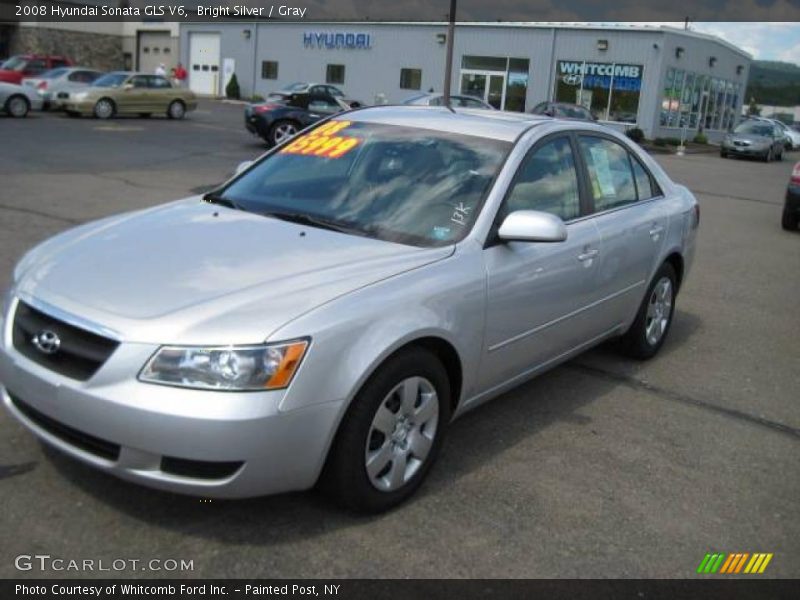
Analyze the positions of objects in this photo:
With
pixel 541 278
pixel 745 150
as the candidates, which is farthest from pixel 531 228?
pixel 745 150

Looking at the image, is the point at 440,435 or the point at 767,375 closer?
the point at 440,435

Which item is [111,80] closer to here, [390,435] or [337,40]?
[337,40]

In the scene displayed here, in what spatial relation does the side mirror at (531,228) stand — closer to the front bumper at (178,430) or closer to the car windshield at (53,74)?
the front bumper at (178,430)

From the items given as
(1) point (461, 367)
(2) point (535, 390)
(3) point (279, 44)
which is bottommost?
(2) point (535, 390)

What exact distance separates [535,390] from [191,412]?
2666mm

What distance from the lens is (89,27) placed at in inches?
2014

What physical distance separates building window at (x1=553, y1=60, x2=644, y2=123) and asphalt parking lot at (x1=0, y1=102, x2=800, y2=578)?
29.7 metres

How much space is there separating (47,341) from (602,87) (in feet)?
113

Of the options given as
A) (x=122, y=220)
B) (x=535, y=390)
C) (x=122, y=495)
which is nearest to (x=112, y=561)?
(x=122, y=495)

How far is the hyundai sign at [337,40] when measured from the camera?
131 feet

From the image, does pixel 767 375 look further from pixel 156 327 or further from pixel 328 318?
pixel 156 327

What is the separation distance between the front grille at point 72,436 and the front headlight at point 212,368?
1.06ft

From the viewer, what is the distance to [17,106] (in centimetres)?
2198
